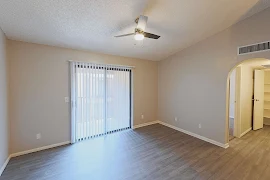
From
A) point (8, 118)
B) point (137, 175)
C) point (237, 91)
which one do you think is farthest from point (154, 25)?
point (8, 118)

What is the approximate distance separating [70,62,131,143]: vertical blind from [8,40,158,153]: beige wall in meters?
0.21

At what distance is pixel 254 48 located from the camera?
9.31 ft

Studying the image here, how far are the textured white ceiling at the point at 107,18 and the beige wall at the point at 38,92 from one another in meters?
0.25

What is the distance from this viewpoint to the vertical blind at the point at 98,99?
3549 millimetres

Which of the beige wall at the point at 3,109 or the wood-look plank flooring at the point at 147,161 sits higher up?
the beige wall at the point at 3,109

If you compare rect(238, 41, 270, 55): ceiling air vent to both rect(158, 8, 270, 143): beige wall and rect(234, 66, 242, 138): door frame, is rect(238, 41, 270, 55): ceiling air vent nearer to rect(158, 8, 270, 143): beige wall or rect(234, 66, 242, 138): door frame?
rect(158, 8, 270, 143): beige wall

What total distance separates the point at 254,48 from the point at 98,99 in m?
3.90

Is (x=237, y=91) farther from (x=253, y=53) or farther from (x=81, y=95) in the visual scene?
(x=81, y=95)

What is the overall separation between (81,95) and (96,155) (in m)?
1.55

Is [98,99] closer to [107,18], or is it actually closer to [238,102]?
[107,18]

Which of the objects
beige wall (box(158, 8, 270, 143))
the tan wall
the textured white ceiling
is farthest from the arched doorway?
the textured white ceiling

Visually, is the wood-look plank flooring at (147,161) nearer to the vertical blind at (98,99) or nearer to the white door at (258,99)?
the vertical blind at (98,99)

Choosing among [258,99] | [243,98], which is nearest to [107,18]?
[243,98]

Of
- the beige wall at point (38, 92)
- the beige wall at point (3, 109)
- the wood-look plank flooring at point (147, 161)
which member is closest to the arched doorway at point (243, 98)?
the wood-look plank flooring at point (147, 161)
